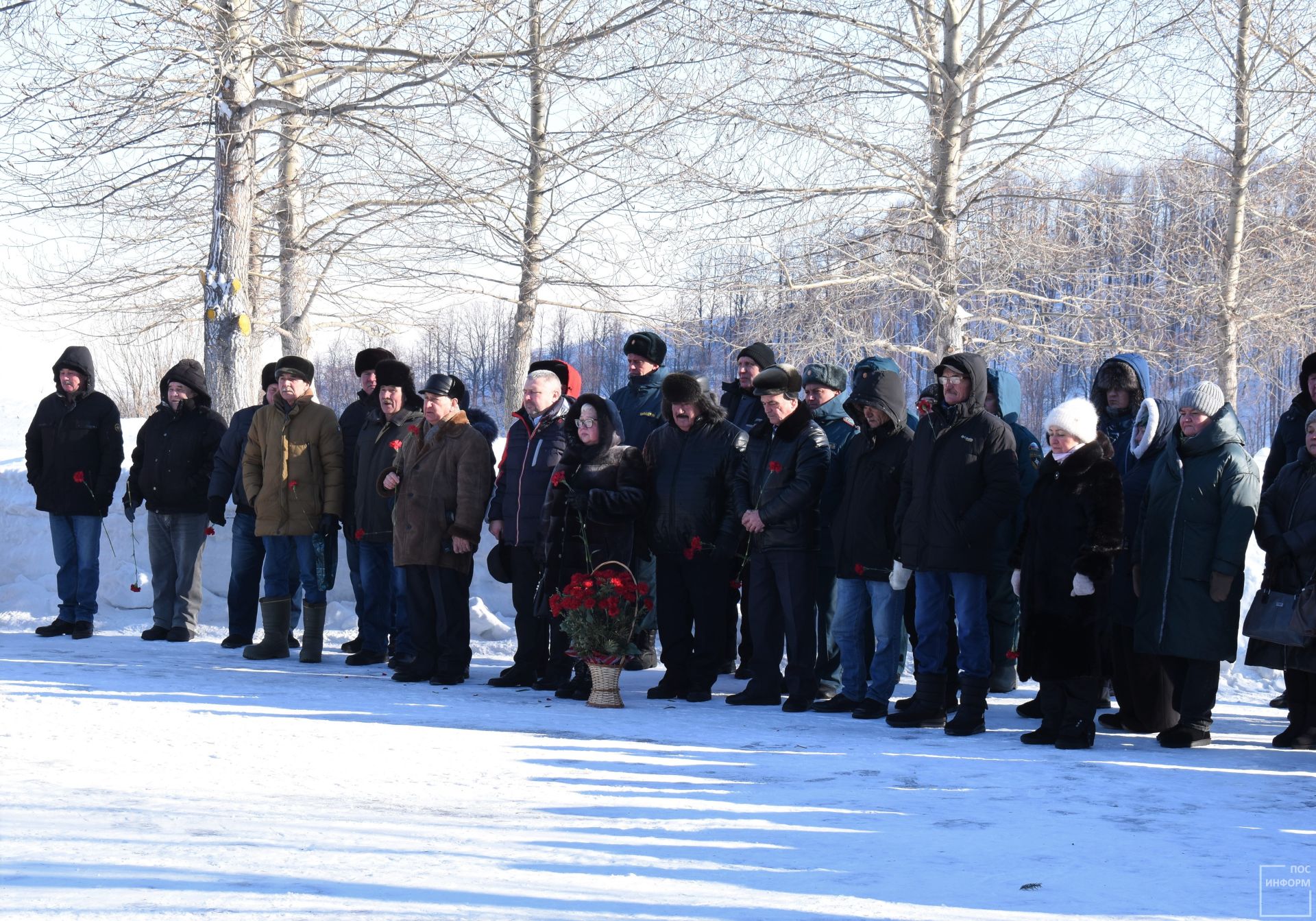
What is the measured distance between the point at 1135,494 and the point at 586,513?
3183 millimetres

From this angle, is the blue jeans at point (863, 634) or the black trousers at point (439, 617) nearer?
the blue jeans at point (863, 634)

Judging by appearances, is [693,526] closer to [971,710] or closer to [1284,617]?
[971,710]

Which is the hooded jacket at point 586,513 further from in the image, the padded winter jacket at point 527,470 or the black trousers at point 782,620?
the black trousers at point 782,620

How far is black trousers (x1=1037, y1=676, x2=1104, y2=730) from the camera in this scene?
6871 millimetres

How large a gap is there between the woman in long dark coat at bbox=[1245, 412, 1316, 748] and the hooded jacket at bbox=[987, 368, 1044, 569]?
4.16ft

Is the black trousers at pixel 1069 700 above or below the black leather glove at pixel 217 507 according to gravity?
below

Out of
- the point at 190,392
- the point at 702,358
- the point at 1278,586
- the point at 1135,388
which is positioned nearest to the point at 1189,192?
the point at 702,358

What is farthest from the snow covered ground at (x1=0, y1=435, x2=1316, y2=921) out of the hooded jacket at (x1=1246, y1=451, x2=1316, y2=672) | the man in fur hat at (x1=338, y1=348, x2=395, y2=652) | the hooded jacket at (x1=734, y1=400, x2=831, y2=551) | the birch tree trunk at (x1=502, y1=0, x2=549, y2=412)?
the birch tree trunk at (x1=502, y1=0, x2=549, y2=412)

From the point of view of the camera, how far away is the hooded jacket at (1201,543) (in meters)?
7.03

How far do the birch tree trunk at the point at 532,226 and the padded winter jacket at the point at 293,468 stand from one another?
11.2 feet

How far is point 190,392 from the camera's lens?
35.2 feet

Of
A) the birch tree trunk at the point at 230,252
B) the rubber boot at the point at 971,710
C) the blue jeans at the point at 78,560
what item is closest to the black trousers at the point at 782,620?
the rubber boot at the point at 971,710

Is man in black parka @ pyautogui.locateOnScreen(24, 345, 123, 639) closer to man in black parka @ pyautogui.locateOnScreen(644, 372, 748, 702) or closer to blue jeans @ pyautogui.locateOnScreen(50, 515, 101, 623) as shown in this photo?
blue jeans @ pyautogui.locateOnScreen(50, 515, 101, 623)

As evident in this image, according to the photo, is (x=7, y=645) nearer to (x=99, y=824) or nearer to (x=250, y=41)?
(x=250, y=41)
